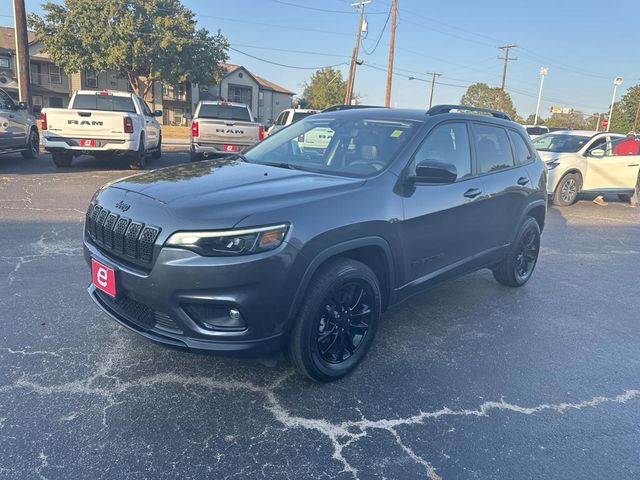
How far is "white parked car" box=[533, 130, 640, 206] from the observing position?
11.4 meters

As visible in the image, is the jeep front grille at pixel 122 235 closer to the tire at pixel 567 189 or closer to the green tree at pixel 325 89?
the tire at pixel 567 189

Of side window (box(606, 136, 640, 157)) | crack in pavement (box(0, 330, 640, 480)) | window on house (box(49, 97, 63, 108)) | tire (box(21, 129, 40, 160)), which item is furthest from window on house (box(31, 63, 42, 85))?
crack in pavement (box(0, 330, 640, 480))

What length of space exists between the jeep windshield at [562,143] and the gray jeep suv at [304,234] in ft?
28.4

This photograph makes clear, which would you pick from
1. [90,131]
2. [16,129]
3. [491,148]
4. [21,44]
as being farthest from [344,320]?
[21,44]

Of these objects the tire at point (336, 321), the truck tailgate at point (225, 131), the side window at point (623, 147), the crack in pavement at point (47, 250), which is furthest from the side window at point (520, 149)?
the truck tailgate at point (225, 131)

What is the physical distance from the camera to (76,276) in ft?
16.1

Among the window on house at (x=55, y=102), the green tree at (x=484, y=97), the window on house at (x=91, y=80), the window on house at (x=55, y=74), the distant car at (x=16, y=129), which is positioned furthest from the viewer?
the green tree at (x=484, y=97)

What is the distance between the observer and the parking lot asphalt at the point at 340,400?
2.53 m

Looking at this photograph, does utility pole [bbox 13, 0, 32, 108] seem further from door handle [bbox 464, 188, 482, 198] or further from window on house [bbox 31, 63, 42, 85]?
window on house [bbox 31, 63, 42, 85]

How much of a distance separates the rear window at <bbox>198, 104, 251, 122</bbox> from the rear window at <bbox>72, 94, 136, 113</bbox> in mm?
2268

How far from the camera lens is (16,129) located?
11.9 meters

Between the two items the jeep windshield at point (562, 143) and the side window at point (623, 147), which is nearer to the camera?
the side window at point (623, 147)

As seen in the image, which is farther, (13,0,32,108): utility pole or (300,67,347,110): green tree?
(300,67,347,110): green tree

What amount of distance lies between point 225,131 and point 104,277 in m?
10.7
